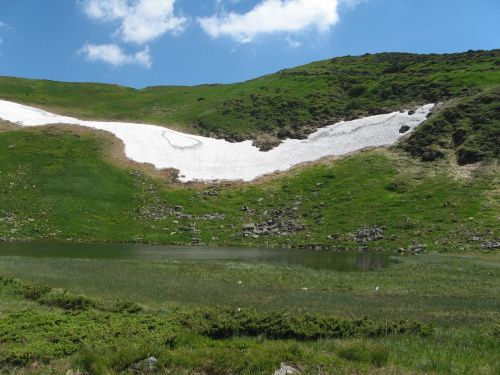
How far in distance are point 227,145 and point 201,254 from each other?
58904mm

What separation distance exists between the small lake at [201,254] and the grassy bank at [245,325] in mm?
11478

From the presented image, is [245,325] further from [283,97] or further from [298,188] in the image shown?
[283,97]

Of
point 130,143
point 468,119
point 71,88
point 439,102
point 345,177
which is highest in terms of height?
point 71,88

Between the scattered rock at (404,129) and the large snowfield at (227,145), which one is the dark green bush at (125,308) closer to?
the large snowfield at (227,145)

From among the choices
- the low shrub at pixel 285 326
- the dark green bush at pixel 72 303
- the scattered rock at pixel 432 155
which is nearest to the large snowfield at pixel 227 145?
the scattered rock at pixel 432 155

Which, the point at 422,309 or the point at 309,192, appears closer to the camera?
the point at 422,309

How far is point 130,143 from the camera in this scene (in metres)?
92.2

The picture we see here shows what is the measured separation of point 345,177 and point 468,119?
32535 mm

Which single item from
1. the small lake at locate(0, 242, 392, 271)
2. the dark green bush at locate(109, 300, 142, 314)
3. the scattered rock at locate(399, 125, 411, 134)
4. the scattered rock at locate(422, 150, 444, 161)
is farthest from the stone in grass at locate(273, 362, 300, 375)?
the scattered rock at locate(399, 125, 411, 134)

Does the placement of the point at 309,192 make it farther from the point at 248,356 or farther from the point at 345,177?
the point at 248,356

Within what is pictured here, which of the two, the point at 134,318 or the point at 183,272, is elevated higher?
the point at 134,318

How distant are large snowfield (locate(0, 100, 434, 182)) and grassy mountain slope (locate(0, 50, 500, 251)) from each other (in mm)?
4623

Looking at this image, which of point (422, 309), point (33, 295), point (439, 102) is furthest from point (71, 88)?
point (422, 309)

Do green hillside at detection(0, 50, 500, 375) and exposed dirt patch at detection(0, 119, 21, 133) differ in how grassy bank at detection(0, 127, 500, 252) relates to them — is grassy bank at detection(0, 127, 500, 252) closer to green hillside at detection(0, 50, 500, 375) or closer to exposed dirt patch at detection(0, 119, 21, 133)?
green hillside at detection(0, 50, 500, 375)
